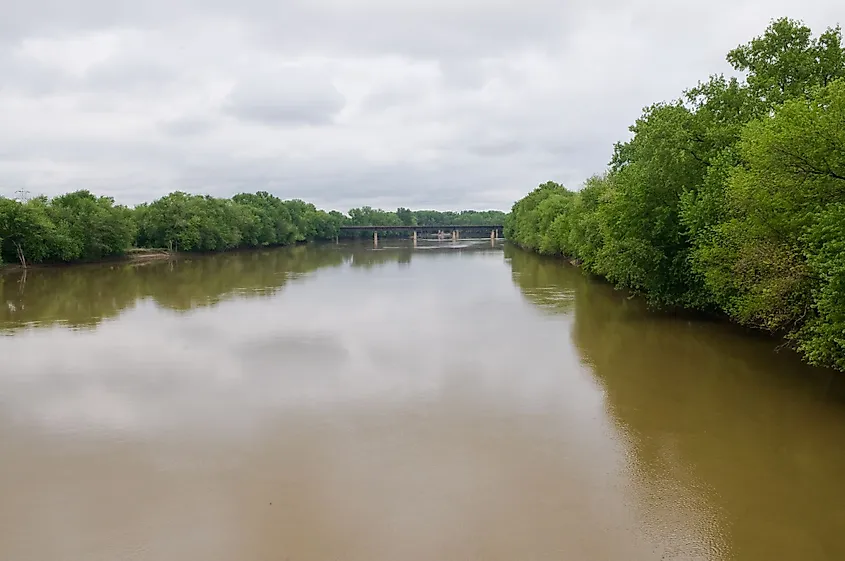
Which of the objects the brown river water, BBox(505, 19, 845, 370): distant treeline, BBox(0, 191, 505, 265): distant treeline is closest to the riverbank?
BBox(0, 191, 505, 265): distant treeline

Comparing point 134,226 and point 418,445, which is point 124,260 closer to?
point 134,226

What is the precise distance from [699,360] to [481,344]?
728 centimetres

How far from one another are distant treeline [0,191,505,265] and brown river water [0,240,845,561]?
36022 millimetres

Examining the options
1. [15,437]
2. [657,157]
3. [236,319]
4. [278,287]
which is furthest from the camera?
[278,287]

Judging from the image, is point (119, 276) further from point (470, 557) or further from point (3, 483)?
point (470, 557)

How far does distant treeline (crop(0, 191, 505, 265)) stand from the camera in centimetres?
5431

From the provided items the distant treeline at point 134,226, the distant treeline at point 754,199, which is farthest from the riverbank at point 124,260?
the distant treeline at point 754,199

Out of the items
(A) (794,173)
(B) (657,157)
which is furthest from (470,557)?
(B) (657,157)

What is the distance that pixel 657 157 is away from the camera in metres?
23.8

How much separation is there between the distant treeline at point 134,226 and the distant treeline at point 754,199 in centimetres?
5022

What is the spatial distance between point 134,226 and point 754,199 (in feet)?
221

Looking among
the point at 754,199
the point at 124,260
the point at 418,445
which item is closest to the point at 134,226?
the point at 124,260

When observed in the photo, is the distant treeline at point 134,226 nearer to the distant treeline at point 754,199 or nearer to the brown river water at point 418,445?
the brown river water at point 418,445

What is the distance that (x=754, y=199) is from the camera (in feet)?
54.3
